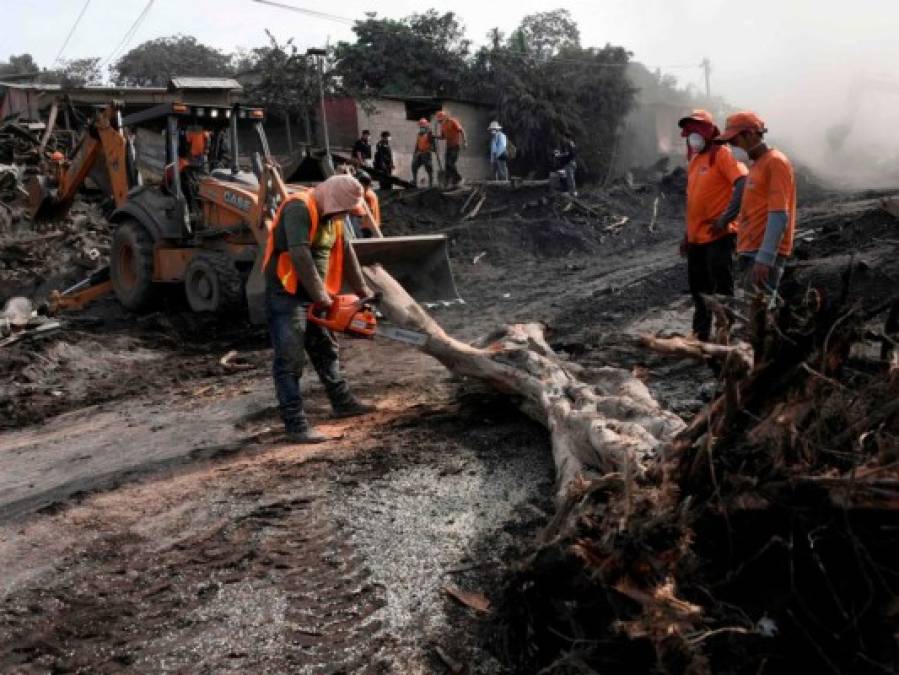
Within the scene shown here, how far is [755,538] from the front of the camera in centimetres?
246

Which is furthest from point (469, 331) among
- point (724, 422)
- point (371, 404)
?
point (724, 422)

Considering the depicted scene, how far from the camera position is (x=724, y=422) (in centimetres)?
261

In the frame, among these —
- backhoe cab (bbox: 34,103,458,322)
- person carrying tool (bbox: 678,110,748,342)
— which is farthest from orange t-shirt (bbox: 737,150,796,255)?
backhoe cab (bbox: 34,103,458,322)

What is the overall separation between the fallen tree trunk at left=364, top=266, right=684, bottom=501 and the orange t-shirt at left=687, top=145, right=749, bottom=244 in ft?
4.34

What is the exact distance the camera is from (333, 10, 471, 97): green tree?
2722cm

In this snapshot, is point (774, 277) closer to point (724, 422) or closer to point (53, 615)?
point (724, 422)

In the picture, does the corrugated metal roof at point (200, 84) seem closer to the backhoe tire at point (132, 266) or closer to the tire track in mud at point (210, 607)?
the backhoe tire at point (132, 266)

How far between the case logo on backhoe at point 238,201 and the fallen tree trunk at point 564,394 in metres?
2.95

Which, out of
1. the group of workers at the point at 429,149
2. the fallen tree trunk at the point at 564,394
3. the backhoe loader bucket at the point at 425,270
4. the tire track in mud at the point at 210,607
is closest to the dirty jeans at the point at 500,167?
the group of workers at the point at 429,149

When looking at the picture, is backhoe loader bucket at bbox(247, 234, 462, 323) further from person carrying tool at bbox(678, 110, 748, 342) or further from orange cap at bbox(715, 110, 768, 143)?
orange cap at bbox(715, 110, 768, 143)

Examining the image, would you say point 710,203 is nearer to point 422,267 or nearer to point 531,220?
point 422,267

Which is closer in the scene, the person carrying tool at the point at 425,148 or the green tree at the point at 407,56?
the person carrying tool at the point at 425,148

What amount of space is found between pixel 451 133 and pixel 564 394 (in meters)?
14.4

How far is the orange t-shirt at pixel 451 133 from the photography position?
60.7ft
